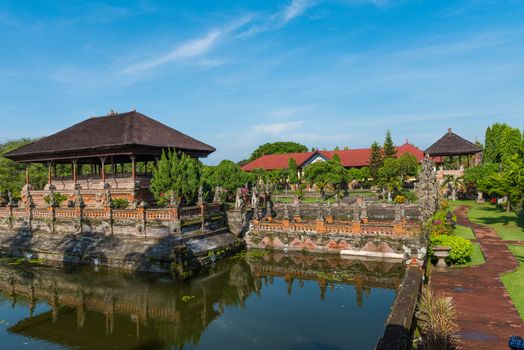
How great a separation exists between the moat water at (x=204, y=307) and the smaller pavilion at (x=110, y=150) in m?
8.18

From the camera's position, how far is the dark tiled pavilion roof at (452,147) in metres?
41.3

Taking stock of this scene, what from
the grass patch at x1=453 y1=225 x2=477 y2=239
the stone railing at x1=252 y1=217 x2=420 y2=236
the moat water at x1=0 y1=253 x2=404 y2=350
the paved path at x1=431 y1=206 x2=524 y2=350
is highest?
the stone railing at x1=252 y1=217 x2=420 y2=236

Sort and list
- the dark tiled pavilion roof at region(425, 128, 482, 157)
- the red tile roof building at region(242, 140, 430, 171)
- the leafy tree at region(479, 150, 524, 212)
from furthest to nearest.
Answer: the red tile roof building at region(242, 140, 430, 171), the dark tiled pavilion roof at region(425, 128, 482, 157), the leafy tree at region(479, 150, 524, 212)

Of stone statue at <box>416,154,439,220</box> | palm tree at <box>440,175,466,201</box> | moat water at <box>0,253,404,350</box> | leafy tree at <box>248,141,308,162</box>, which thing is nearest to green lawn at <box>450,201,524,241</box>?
stone statue at <box>416,154,439,220</box>

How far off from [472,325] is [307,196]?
111 ft

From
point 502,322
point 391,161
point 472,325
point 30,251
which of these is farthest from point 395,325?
point 391,161

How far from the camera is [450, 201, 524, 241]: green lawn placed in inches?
765

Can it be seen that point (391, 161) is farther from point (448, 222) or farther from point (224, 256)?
point (224, 256)

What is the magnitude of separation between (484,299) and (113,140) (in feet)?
73.5

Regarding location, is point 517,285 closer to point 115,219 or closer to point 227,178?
point 115,219

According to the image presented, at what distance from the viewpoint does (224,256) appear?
63.9ft

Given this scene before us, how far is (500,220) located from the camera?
79.3 ft

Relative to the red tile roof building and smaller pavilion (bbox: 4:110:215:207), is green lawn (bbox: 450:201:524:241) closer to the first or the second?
smaller pavilion (bbox: 4:110:215:207)

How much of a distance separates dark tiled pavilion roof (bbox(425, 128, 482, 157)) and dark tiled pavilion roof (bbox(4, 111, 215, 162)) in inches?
1064
